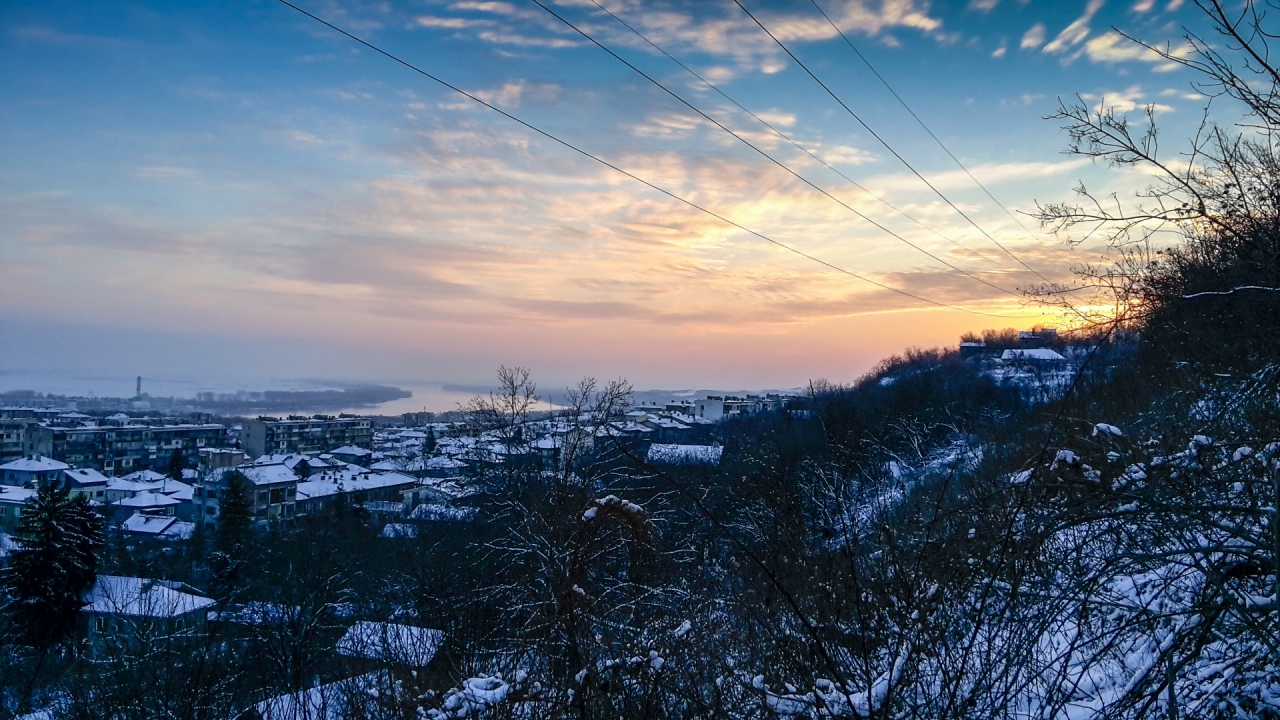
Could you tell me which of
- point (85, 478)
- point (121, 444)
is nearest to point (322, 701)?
point (85, 478)

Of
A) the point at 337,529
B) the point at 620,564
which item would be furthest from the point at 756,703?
the point at 337,529

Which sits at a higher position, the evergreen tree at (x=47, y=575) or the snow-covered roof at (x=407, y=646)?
the snow-covered roof at (x=407, y=646)

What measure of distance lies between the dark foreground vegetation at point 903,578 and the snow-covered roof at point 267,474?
18373mm

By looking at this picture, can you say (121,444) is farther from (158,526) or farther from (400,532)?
(400,532)

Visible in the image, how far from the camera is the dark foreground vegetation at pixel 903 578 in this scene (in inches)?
75.7

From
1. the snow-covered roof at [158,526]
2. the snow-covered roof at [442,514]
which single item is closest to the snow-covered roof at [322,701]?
the snow-covered roof at [442,514]

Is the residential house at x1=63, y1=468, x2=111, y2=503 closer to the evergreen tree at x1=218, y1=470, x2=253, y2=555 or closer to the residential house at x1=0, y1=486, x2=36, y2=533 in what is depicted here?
the residential house at x1=0, y1=486, x2=36, y2=533

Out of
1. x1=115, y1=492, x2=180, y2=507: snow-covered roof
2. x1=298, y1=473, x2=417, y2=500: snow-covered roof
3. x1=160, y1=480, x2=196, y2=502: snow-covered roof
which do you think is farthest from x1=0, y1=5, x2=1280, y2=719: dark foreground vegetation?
x1=160, y1=480, x2=196, y2=502: snow-covered roof

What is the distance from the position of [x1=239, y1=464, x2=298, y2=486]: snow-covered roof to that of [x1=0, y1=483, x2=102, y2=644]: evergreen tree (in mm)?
19395

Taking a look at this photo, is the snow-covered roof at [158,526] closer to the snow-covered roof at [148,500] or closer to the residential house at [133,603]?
the snow-covered roof at [148,500]

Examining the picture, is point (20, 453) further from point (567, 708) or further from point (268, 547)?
point (567, 708)

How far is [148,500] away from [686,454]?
29.0 meters

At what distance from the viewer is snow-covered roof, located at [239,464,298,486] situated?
38.1 metres

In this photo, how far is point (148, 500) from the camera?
35844mm
